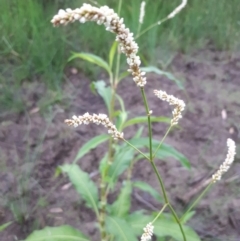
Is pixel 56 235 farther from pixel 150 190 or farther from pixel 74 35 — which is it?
pixel 74 35

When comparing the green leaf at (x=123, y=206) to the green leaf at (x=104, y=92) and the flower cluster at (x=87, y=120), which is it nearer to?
the green leaf at (x=104, y=92)

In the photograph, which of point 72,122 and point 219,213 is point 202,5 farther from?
point 72,122

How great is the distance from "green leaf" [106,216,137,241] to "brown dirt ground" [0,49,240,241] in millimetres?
417

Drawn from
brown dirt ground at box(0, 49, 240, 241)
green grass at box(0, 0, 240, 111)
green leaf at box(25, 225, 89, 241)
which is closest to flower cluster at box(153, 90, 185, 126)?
green leaf at box(25, 225, 89, 241)

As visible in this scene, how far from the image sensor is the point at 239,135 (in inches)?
95.4

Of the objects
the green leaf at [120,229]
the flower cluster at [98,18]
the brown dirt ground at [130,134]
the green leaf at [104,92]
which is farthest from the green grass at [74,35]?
the flower cluster at [98,18]

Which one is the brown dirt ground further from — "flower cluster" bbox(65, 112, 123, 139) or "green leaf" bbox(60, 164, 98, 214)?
"flower cluster" bbox(65, 112, 123, 139)

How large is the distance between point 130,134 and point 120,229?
3.24 feet

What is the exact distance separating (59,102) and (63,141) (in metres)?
0.31

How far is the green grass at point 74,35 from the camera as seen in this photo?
2.63 metres

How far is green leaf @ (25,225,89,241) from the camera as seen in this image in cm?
147

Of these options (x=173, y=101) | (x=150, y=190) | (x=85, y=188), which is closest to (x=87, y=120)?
(x=173, y=101)

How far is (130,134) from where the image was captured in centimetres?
239

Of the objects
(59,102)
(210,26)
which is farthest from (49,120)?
(210,26)
